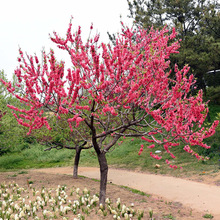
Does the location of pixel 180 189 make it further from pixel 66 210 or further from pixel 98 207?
pixel 66 210

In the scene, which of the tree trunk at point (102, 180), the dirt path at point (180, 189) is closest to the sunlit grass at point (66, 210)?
the tree trunk at point (102, 180)

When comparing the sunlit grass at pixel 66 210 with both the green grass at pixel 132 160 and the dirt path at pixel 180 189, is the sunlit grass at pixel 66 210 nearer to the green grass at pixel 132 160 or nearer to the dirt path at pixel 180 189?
the dirt path at pixel 180 189

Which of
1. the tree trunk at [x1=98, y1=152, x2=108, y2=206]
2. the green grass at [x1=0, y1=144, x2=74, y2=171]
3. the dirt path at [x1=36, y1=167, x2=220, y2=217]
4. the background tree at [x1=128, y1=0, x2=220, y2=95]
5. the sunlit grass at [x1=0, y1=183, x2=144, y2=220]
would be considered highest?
the background tree at [x1=128, y1=0, x2=220, y2=95]

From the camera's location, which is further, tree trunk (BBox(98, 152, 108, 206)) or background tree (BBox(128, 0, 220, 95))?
background tree (BBox(128, 0, 220, 95))


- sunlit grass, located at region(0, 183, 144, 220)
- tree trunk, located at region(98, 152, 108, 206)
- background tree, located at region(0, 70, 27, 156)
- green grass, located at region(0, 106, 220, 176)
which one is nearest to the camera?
sunlit grass, located at region(0, 183, 144, 220)

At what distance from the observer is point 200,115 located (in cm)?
703

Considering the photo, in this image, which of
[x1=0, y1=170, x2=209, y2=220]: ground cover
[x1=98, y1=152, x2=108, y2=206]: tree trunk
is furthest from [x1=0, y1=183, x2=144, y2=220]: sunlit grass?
[x1=98, y1=152, x2=108, y2=206]: tree trunk

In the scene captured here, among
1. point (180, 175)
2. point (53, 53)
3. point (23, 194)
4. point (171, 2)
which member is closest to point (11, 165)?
point (23, 194)

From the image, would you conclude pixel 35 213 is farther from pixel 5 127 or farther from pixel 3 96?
pixel 3 96

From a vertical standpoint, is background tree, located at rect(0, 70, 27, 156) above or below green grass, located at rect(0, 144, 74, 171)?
above

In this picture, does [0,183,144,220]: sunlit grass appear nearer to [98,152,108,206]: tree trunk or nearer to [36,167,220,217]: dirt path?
[98,152,108,206]: tree trunk

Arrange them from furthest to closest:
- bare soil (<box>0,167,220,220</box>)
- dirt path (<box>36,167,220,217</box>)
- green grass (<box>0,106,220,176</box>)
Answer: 1. green grass (<box>0,106,220,176</box>)
2. dirt path (<box>36,167,220,217</box>)
3. bare soil (<box>0,167,220,220</box>)

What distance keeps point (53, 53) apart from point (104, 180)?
4631 mm

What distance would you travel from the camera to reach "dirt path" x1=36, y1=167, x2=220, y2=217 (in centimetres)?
861
